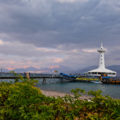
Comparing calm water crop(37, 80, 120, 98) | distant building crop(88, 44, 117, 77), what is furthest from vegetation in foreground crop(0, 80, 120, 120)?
distant building crop(88, 44, 117, 77)

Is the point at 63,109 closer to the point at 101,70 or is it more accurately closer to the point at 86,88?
the point at 86,88

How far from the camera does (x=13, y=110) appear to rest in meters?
4.70

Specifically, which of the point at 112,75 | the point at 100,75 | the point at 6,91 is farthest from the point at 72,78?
the point at 6,91

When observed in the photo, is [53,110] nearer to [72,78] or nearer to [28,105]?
[28,105]

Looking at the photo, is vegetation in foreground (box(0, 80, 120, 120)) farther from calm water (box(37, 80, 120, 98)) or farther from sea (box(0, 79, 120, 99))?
calm water (box(37, 80, 120, 98))

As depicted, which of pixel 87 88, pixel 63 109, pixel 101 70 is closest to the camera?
pixel 63 109

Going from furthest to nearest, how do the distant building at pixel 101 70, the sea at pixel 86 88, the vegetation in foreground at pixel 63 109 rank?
the distant building at pixel 101 70, the sea at pixel 86 88, the vegetation in foreground at pixel 63 109

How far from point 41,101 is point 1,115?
1504mm

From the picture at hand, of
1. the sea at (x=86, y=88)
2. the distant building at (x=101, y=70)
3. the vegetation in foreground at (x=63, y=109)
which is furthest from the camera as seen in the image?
the distant building at (x=101, y=70)

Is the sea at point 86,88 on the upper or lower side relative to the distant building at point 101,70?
lower

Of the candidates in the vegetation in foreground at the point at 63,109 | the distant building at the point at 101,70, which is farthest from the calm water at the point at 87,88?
the vegetation in foreground at the point at 63,109

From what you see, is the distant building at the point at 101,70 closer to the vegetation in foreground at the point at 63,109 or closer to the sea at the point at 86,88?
the sea at the point at 86,88

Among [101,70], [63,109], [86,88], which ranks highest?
[101,70]

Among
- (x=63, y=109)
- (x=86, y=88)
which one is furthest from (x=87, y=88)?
(x=63, y=109)
